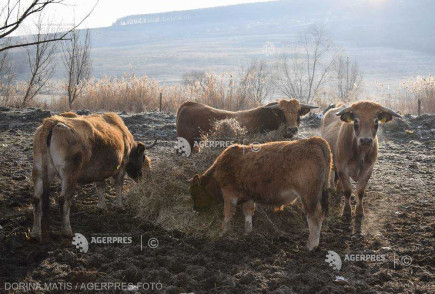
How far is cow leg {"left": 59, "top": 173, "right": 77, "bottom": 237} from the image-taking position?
585 cm

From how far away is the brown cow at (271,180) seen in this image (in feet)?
18.7

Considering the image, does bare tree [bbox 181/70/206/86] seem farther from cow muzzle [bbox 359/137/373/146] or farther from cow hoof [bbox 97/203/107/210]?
cow muzzle [bbox 359/137/373/146]

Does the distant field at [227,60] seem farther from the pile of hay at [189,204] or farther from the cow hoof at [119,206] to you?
the cow hoof at [119,206]

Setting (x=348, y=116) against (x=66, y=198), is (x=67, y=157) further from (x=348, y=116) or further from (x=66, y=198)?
(x=348, y=116)

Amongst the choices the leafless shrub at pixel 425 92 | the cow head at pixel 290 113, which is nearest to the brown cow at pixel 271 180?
the cow head at pixel 290 113

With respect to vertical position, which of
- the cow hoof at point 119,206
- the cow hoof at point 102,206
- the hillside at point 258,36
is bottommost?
the cow hoof at point 119,206

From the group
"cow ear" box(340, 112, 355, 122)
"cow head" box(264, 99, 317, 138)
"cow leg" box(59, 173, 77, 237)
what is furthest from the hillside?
"cow leg" box(59, 173, 77, 237)

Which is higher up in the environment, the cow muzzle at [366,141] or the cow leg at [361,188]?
the cow muzzle at [366,141]

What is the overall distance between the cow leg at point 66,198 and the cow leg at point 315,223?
2871 millimetres

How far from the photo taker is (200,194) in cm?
667

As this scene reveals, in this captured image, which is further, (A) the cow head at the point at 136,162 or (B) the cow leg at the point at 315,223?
(A) the cow head at the point at 136,162

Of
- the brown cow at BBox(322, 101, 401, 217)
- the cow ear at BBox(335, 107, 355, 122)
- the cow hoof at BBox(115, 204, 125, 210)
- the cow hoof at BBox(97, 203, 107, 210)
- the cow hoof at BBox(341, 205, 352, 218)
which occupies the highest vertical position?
the cow ear at BBox(335, 107, 355, 122)

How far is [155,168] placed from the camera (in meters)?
7.77

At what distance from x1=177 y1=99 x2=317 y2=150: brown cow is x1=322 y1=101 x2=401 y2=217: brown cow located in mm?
1323
